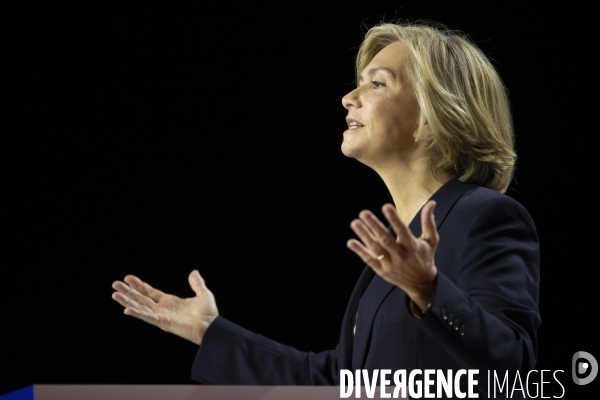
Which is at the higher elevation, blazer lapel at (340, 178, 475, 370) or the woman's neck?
the woman's neck

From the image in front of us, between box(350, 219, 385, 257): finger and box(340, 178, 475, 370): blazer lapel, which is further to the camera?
box(340, 178, 475, 370): blazer lapel

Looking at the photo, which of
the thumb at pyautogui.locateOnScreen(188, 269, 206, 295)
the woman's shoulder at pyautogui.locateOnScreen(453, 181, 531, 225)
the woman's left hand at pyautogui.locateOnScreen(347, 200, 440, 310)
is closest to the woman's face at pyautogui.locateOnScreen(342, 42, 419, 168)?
the woman's shoulder at pyautogui.locateOnScreen(453, 181, 531, 225)

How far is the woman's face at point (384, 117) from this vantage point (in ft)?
6.56

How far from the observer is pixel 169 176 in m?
3.21

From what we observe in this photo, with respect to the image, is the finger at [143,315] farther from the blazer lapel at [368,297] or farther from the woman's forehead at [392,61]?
the woman's forehead at [392,61]

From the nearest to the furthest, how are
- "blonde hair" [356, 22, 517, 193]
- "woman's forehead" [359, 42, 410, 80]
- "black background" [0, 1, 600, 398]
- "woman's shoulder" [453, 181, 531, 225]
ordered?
"woman's shoulder" [453, 181, 531, 225]
"blonde hair" [356, 22, 517, 193]
"woman's forehead" [359, 42, 410, 80]
"black background" [0, 1, 600, 398]

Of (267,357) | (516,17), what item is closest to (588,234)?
(516,17)

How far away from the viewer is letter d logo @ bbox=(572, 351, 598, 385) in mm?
2775

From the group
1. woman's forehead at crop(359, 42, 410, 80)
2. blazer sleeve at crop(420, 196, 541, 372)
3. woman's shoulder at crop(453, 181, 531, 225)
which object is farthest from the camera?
woman's forehead at crop(359, 42, 410, 80)

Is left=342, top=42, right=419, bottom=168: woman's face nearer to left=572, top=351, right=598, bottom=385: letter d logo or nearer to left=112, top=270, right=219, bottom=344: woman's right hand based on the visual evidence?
left=112, top=270, right=219, bottom=344: woman's right hand

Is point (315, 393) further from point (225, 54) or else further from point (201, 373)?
point (225, 54)

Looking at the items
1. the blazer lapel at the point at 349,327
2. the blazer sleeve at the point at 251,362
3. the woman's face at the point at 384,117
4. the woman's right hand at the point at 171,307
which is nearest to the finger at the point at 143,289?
the woman's right hand at the point at 171,307

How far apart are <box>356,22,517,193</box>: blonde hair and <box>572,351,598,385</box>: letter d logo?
1.07m

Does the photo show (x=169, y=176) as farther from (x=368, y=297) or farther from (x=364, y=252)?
(x=364, y=252)
